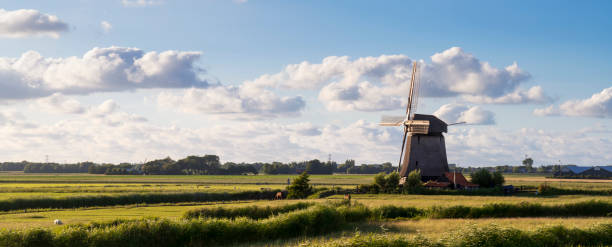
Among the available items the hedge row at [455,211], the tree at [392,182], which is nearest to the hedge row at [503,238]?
the hedge row at [455,211]

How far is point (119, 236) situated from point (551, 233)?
18.0m

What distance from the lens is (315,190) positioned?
7456 centimetres

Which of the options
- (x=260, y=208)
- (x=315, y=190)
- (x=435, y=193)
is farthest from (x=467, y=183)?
(x=260, y=208)

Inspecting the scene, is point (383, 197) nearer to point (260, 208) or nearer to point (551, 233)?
point (260, 208)

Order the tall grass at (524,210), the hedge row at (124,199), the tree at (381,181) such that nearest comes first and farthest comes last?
the tall grass at (524,210)
the hedge row at (124,199)
the tree at (381,181)

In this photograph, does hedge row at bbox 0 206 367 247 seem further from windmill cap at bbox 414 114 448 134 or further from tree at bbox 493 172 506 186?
tree at bbox 493 172 506 186

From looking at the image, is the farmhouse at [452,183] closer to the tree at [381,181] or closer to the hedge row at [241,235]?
the tree at [381,181]

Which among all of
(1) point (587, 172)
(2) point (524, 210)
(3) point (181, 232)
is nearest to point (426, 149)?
(2) point (524, 210)

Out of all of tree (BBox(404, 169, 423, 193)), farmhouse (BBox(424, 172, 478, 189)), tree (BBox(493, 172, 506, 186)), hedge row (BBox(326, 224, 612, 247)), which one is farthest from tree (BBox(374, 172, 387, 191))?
hedge row (BBox(326, 224, 612, 247))

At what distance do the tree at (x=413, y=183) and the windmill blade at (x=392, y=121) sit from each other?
1177 cm

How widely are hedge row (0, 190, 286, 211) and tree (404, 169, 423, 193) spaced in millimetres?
18427

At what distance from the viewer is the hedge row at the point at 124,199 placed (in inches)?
2130

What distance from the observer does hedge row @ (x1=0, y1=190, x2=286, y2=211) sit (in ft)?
177

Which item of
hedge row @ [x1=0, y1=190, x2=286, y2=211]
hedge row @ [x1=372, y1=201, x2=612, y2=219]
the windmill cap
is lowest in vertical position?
hedge row @ [x1=0, y1=190, x2=286, y2=211]
